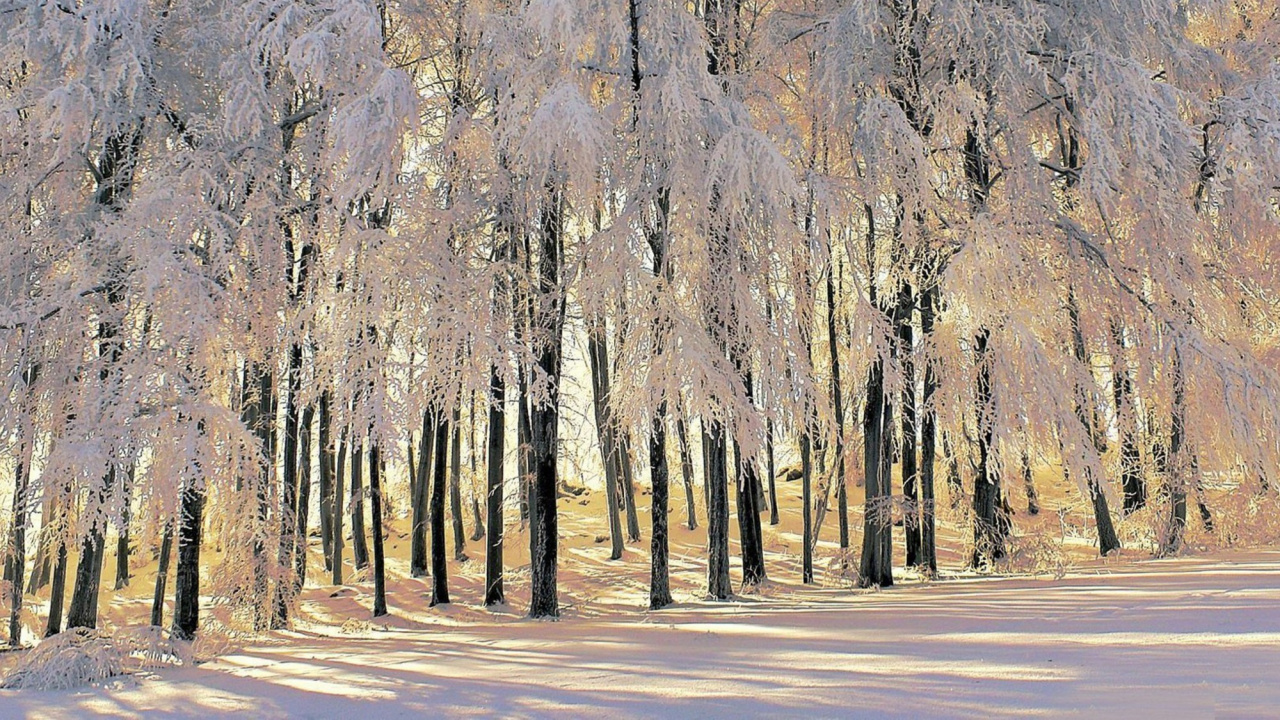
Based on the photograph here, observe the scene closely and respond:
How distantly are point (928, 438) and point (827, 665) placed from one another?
8.50 meters

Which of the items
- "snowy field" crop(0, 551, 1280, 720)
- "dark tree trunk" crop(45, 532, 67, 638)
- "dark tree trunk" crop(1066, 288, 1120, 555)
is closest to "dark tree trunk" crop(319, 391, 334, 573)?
"dark tree trunk" crop(45, 532, 67, 638)

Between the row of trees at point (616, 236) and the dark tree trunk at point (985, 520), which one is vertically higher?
A: the row of trees at point (616, 236)

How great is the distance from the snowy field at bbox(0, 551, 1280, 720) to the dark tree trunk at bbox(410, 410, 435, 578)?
23.6 feet

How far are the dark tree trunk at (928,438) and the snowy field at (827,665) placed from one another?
6.26 ft

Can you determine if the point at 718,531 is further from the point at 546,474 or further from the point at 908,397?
the point at 908,397

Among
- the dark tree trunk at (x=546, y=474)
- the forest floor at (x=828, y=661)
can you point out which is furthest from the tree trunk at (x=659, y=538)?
the dark tree trunk at (x=546, y=474)

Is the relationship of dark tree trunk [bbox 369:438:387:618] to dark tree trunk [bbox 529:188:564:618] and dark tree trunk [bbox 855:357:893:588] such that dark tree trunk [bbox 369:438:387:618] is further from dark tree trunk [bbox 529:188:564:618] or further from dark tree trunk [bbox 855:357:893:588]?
dark tree trunk [bbox 855:357:893:588]

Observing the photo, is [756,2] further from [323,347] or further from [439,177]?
[323,347]

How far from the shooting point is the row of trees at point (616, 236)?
25.3 feet

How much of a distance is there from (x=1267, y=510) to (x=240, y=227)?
12.9m

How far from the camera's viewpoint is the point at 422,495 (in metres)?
16.8

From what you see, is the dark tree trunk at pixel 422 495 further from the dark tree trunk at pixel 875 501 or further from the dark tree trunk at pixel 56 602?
the dark tree trunk at pixel 875 501

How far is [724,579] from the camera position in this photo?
11070 millimetres

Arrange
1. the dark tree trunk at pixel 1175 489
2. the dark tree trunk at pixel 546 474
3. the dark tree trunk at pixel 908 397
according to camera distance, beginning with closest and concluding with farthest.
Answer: the dark tree trunk at pixel 908 397 → the dark tree trunk at pixel 546 474 → the dark tree trunk at pixel 1175 489
